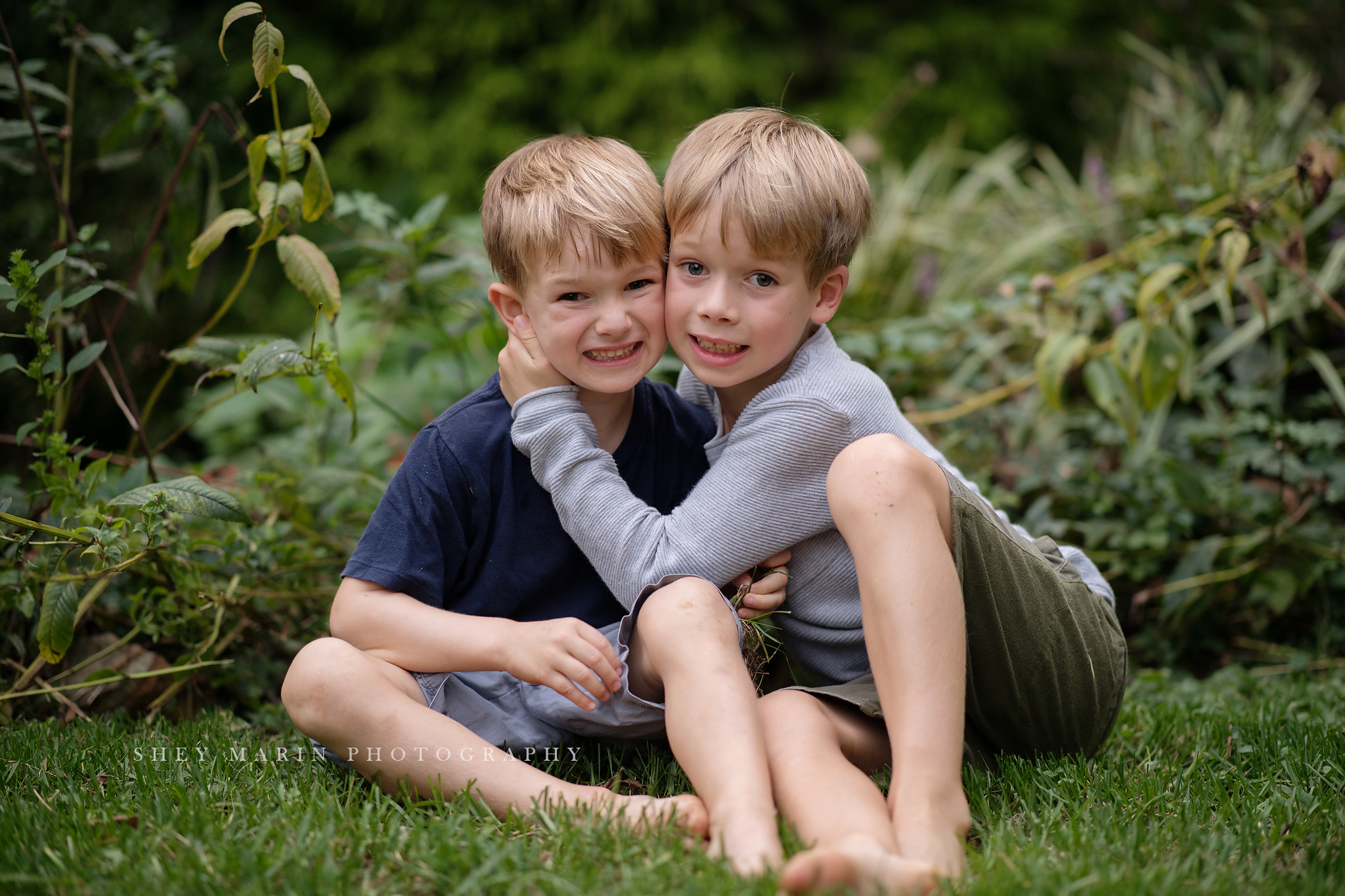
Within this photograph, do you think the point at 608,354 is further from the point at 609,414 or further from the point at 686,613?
the point at 686,613

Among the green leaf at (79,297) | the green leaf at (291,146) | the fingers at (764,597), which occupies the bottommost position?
the fingers at (764,597)

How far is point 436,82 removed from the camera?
5.16 meters

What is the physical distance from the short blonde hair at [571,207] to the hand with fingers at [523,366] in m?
0.08

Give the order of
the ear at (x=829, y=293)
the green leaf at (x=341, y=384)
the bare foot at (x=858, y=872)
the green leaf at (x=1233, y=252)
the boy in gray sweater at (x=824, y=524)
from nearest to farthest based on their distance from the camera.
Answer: the bare foot at (x=858, y=872) < the boy in gray sweater at (x=824, y=524) < the ear at (x=829, y=293) < the green leaf at (x=341, y=384) < the green leaf at (x=1233, y=252)

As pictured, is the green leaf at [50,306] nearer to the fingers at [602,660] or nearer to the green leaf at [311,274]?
the green leaf at [311,274]

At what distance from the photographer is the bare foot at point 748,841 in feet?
3.94

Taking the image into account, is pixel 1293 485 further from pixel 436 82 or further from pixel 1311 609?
pixel 436 82

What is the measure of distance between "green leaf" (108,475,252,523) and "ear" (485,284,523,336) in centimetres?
56

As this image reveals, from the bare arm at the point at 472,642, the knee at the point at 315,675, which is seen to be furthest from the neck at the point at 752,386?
the knee at the point at 315,675

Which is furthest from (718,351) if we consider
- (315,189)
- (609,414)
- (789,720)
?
(315,189)

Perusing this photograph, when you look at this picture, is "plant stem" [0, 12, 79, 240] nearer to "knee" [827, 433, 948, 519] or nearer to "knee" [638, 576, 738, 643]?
"knee" [638, 576, 738, 643]

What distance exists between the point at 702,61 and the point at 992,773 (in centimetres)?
394

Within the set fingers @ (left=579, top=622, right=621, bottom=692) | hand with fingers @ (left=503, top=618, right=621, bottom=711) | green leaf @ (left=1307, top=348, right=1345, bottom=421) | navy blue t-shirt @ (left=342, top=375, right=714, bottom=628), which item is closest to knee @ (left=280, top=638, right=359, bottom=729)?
navy blue t-shirt @ (left=342, top=375, right=714, bottom=628)

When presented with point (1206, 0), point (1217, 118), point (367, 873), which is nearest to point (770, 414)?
point (367, 873)
